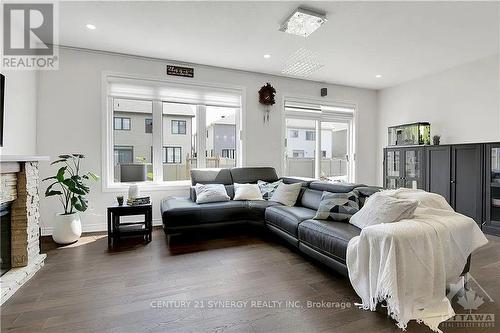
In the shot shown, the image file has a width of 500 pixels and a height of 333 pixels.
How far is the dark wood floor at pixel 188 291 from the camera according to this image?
Answer: 1.80 metres

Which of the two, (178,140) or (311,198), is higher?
(178,140)

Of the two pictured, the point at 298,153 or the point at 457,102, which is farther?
the point at 298,153

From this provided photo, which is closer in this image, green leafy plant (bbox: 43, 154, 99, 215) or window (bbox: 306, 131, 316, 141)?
green leafy plant (bbox: 43, 154, 99, 215)

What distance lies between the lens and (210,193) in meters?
3.94

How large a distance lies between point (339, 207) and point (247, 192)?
166 centimetres

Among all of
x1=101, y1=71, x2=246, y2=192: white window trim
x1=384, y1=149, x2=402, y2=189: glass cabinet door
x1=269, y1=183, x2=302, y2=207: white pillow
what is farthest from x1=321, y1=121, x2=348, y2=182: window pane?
x1=269, y1=183, x2=302, y2=207: white pillow

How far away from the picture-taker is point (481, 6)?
2785mm

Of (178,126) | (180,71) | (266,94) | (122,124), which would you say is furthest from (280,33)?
(122,124)

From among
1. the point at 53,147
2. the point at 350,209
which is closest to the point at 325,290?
the point at 350,209

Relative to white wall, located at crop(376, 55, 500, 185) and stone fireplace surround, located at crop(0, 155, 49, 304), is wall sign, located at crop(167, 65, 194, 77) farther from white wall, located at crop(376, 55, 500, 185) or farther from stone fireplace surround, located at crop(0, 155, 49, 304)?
white wall, located at crop(376, 55, 500, 185)

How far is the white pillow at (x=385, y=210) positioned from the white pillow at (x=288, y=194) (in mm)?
1333

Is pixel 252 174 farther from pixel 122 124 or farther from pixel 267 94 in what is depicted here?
pixel 122 124

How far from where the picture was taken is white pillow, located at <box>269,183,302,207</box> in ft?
12.7
